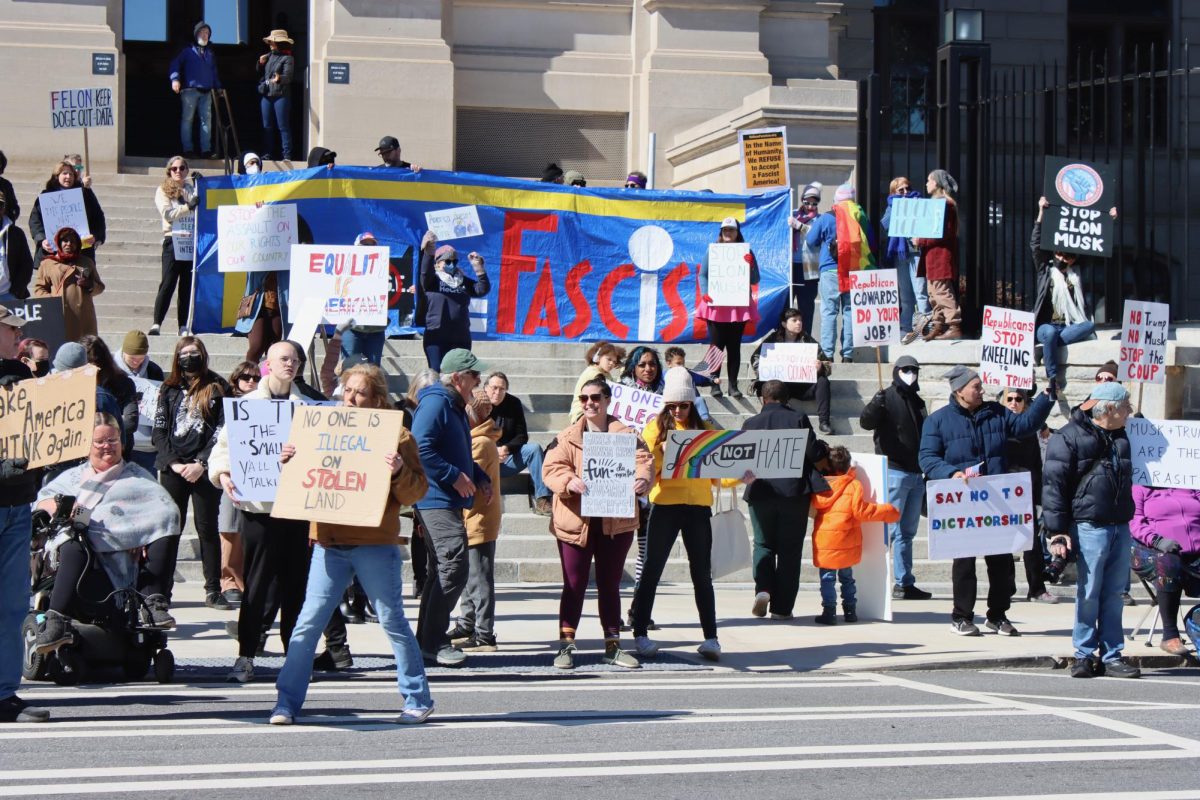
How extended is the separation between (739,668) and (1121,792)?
4324 mm

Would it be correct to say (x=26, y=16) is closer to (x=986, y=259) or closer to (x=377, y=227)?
(x=377, y=227)

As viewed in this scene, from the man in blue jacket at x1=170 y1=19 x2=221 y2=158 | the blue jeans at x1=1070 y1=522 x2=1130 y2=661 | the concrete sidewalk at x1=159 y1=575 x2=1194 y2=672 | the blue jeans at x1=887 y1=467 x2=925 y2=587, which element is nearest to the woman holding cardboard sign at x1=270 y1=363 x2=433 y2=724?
the concrete sidewalk at x1=159 y1=575 x2=1194 y2=672

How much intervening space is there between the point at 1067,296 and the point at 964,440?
515 centimetres

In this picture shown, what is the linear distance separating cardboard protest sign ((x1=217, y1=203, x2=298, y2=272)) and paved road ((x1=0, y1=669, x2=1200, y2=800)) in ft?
25.2

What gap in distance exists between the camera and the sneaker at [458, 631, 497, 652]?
39.5ft

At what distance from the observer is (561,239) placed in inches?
800

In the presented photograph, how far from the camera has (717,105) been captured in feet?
86.0

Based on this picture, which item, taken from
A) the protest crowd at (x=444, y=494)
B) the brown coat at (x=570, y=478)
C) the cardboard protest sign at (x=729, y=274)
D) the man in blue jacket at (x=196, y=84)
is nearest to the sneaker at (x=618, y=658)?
the protest crowd at (x=444, y=494)

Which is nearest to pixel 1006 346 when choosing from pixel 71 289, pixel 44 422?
pixel 71 289

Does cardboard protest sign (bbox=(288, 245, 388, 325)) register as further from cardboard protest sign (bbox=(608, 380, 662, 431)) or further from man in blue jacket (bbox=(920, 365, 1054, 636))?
man in blue jacket (bbox=(920, 365, 1054, 636))

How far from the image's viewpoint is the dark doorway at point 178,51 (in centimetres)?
2880

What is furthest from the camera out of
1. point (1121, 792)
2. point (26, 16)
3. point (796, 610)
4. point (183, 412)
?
point (26, 16)

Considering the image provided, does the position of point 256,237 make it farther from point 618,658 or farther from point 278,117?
point 618,658

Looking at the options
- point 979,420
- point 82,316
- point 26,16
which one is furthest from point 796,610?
point 26,16
